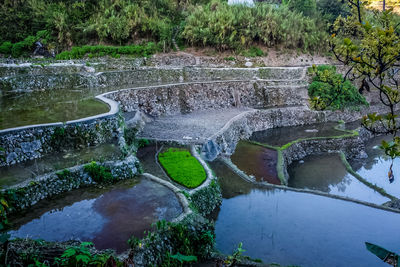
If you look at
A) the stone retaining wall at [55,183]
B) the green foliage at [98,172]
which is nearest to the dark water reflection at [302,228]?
the stone retaining wall at [55,183]

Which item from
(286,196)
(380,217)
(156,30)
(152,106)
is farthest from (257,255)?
(156,30)

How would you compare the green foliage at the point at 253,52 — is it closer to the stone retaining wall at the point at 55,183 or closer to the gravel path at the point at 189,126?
the gravel path at the point at 189,126

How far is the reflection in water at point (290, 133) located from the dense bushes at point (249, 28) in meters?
11.8

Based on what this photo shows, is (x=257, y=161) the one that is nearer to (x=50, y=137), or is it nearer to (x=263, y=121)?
(x=263, y=121)

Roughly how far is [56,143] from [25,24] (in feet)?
67.1

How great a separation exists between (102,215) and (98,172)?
2181mm

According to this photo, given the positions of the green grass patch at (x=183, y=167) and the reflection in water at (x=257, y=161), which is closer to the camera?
the green grass patch at (x=183, y=167)

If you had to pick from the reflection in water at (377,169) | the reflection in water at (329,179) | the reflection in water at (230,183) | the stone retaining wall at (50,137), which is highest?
the stone retaining wall at (50,137)

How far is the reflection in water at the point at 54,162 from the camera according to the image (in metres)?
9.65

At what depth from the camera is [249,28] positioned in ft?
106

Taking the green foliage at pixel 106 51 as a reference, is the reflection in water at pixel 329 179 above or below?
below

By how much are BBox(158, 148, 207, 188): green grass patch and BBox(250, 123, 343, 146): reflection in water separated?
8636 mm

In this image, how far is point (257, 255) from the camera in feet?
29.6

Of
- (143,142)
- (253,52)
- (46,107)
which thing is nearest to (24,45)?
(46,107)
